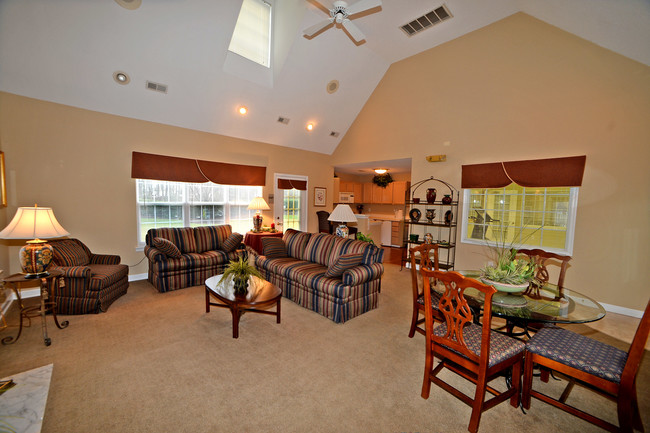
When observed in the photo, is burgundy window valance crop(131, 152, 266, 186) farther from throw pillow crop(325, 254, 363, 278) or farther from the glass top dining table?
the glass top dining table

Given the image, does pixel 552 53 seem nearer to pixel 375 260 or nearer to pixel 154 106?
pixel 375 260

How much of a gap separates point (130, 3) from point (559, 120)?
582cm

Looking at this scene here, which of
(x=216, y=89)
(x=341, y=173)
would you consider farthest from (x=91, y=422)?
(x=341, y=173)

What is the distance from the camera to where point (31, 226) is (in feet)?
8.66

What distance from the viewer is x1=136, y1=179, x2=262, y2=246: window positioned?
4793mm

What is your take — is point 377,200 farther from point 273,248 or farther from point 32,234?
point 32,234

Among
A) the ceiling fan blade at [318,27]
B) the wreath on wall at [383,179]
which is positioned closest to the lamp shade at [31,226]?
the ceiling fan blade at [318,27]

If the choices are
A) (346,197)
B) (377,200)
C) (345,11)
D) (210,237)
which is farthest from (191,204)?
(377,200)

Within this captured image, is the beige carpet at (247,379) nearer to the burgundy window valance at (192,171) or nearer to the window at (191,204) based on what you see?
the window at (191,204)

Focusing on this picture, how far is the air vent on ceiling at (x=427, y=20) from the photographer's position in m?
4.02

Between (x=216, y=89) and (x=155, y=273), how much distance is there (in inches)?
123

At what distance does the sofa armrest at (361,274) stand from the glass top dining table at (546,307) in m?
1.21

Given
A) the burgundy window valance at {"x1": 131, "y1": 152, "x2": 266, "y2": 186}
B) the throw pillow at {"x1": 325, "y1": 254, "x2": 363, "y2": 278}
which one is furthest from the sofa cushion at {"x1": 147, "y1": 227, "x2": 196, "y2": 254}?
the throw pillow at {"x1": 325, "y1": 254, "x2": 363, "y2": 278}

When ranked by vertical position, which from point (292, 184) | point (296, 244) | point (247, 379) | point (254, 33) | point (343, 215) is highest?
point (254, 33)
